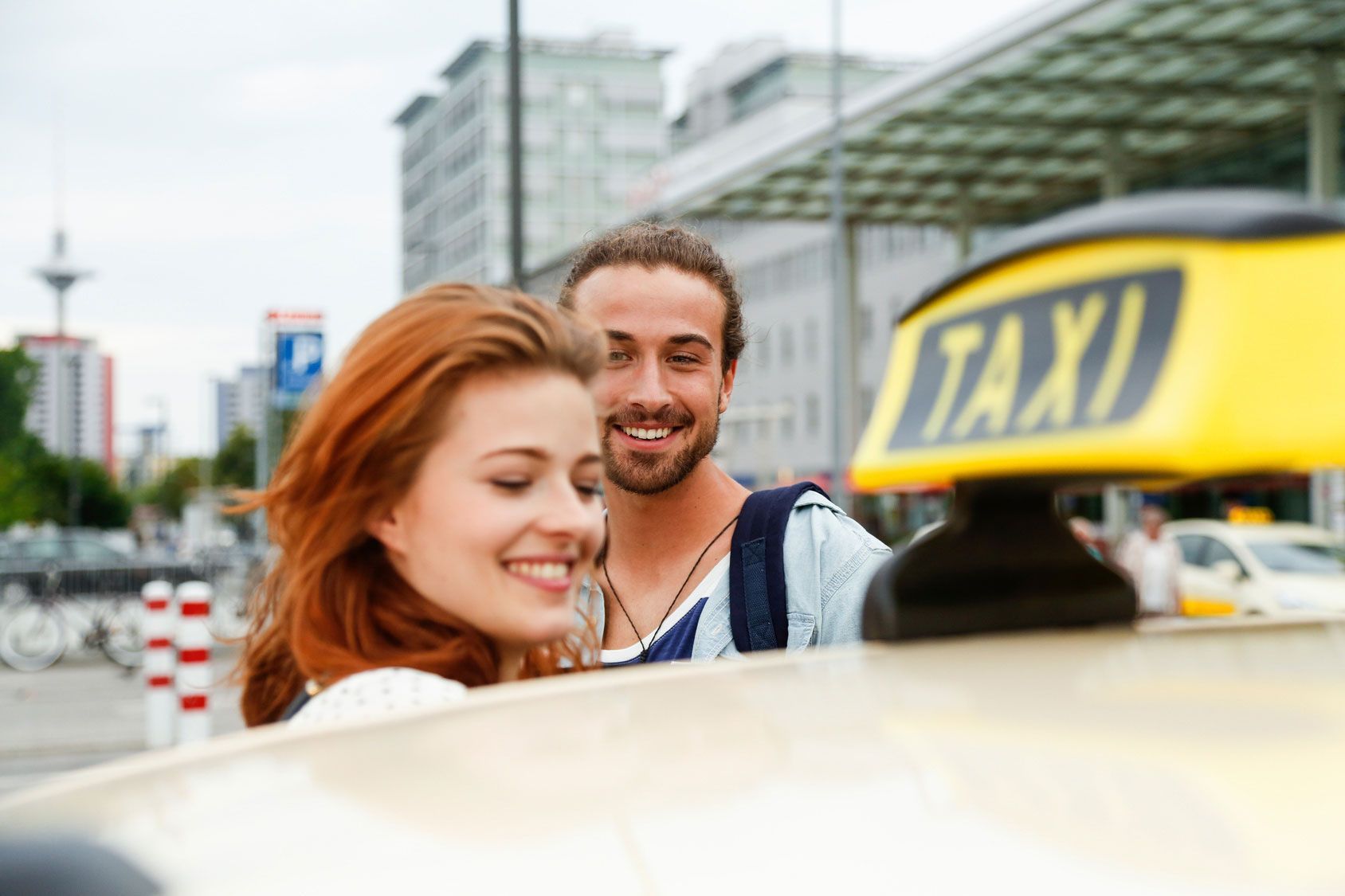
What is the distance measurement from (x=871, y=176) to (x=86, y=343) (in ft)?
398

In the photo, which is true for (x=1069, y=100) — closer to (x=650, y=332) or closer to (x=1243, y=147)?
(x=1243, y=147)

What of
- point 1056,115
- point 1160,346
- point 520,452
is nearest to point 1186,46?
point 1056,115

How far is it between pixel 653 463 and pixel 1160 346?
1662mm

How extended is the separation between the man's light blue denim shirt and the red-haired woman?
2.74ft

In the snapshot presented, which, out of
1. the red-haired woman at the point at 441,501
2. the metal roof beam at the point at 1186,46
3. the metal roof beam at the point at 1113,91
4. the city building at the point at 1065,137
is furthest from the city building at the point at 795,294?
the red-haired woman at the point at 441,501

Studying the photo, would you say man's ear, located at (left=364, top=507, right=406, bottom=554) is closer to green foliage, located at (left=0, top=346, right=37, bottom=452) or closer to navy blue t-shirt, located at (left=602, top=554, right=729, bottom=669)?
navy blue t-shirt, located at (left=602, top=554, right=729, bottom=669)

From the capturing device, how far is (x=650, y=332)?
2547 millimetres

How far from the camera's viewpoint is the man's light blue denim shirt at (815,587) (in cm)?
226

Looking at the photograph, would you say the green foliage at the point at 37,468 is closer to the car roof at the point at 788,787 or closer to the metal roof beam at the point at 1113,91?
the metal roof beam at the point at 1113,91

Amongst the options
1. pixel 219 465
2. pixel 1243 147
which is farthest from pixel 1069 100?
pixel 219 465

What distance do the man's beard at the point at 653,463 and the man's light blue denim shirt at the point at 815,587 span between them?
0.23 m

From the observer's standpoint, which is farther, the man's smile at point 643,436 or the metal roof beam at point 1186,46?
the metal roof beam at point 1186,46

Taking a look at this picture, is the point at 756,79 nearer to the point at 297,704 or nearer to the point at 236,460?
the point at 236,460

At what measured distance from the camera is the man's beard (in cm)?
254
